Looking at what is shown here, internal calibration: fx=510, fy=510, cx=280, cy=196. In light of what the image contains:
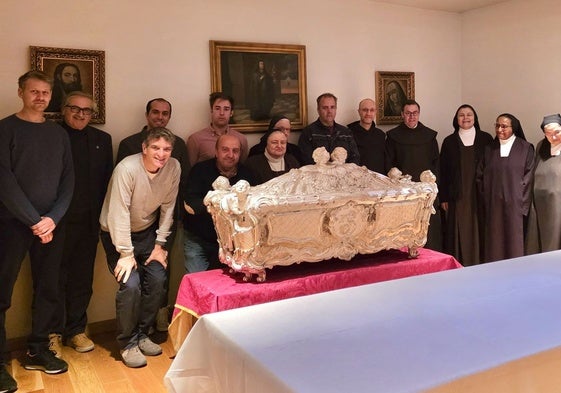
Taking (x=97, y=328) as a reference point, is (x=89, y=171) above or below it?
above

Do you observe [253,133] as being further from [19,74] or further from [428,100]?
[428,100]

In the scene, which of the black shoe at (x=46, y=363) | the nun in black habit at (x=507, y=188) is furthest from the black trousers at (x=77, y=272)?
the nun in black habit at (x=507, y=188)

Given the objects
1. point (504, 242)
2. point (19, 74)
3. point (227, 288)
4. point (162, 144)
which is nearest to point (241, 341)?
point (227, 288)

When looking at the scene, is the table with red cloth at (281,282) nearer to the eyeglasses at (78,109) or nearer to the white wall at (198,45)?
the white wall at (198,45)

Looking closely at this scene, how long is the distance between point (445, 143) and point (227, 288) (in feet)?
10.0

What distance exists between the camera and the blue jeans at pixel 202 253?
11.2ft

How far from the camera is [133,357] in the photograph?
327cm

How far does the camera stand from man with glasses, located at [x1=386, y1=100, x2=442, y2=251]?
4758 mm

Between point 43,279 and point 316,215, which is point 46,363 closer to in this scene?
point 43,279

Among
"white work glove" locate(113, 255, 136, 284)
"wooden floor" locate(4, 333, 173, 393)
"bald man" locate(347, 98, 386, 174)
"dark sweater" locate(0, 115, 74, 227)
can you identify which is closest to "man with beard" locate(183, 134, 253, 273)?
"white work glove" locate(113, 255, 136, 284)

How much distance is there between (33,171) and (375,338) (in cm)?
235

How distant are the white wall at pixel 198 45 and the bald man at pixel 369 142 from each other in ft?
1.20

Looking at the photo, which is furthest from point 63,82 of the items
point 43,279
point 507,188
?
point 507,188

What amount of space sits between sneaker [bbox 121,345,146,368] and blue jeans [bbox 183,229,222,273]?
2.01 ft
